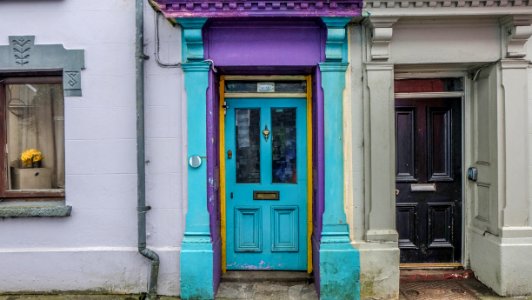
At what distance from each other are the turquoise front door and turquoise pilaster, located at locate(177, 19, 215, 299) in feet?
2.01

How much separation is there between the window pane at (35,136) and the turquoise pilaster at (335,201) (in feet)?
10.9

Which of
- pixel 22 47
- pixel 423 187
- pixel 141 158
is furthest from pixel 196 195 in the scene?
pixel 423 187

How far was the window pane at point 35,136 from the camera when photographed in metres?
4.95

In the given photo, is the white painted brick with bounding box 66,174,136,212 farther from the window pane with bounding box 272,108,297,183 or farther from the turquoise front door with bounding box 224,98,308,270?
the window pane with bounding box 272,108,297,183

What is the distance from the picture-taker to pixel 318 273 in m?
4.62

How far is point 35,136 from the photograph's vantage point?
16.4 ft

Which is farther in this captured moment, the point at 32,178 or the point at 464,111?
the point at 464,111

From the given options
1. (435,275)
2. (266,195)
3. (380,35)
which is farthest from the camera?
(266,195)

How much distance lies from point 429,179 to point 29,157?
510 centimetres

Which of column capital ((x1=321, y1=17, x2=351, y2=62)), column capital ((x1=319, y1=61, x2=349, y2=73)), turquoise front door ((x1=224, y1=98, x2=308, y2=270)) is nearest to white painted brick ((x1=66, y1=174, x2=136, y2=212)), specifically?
turquoise front door ((x1=224, y1=98, x2=308, y2=270))

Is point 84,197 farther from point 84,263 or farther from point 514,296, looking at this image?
point 514,296

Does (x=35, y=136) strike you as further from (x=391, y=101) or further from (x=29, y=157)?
(x=391, y=101)

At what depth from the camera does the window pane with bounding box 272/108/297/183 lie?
516cm

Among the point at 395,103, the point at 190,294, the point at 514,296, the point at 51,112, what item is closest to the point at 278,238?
the point at 190,294
